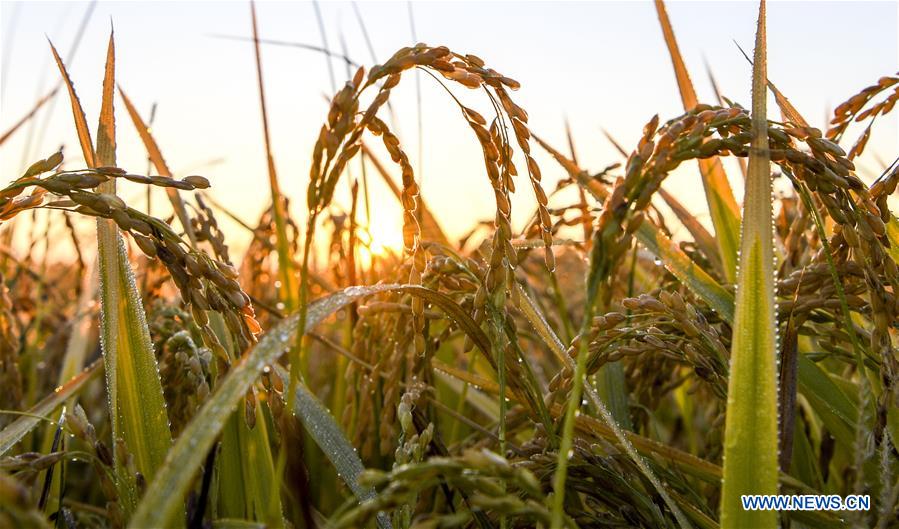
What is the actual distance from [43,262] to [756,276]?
2.98 m

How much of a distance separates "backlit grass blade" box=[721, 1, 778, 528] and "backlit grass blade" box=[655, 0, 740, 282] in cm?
65

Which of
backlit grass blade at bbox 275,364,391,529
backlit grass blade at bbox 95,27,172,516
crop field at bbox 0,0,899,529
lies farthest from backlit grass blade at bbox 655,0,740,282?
backlit grass blade at bbox 95,27,172,516

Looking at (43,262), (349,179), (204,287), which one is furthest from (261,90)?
(43,262)

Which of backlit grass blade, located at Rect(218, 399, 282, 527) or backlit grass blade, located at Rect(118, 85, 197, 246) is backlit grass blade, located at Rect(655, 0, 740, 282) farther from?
backlit grass blade, located at Rect(118, 85, 197, 246)

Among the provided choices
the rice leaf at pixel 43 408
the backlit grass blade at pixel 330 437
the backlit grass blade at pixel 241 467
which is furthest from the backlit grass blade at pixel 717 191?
the rice leaf at pixel 43 408

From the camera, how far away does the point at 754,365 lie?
3.30 feet

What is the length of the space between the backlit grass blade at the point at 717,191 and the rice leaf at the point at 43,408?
4.51 ft

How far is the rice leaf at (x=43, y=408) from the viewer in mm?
1329

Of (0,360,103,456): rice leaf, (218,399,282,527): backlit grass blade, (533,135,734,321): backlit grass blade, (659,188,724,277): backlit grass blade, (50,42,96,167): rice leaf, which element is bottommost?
(218,399,282,527): backlit grass blade

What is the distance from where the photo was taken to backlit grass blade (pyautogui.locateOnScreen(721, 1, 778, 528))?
976 mm

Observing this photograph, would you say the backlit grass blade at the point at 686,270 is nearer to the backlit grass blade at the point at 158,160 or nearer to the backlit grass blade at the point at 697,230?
the backlit grass blade at the point at 697,230

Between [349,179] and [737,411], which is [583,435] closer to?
[737,411]

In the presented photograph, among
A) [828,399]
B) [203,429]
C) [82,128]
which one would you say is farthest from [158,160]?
[828,399]

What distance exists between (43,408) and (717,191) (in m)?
1.51
